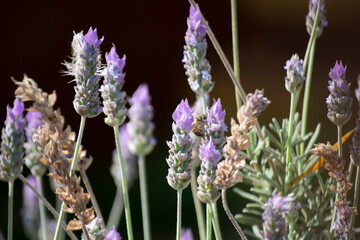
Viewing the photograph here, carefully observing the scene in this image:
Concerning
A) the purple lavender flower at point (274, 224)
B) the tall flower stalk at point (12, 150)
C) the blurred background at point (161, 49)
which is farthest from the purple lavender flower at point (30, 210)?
the blurred background at point (161, 49)

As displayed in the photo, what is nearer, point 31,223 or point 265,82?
point 31,223

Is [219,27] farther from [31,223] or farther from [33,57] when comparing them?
[31,223]

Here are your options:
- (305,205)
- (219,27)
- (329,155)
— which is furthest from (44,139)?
(219,27)

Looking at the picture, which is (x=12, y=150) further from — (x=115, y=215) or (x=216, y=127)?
(x=115, y=215)

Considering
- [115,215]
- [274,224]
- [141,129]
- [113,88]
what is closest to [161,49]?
[115,215]

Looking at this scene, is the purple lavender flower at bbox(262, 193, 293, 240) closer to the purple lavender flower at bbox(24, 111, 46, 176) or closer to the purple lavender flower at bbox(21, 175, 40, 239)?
the purple lavender flower at bbox(24, 111, 46, 176)

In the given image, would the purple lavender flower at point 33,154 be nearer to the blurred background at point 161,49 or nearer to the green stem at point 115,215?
the green stem at point 115,215

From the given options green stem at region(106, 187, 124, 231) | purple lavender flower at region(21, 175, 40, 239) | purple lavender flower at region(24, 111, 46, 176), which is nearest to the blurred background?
green stem at region(106, 187, 124, 231)
